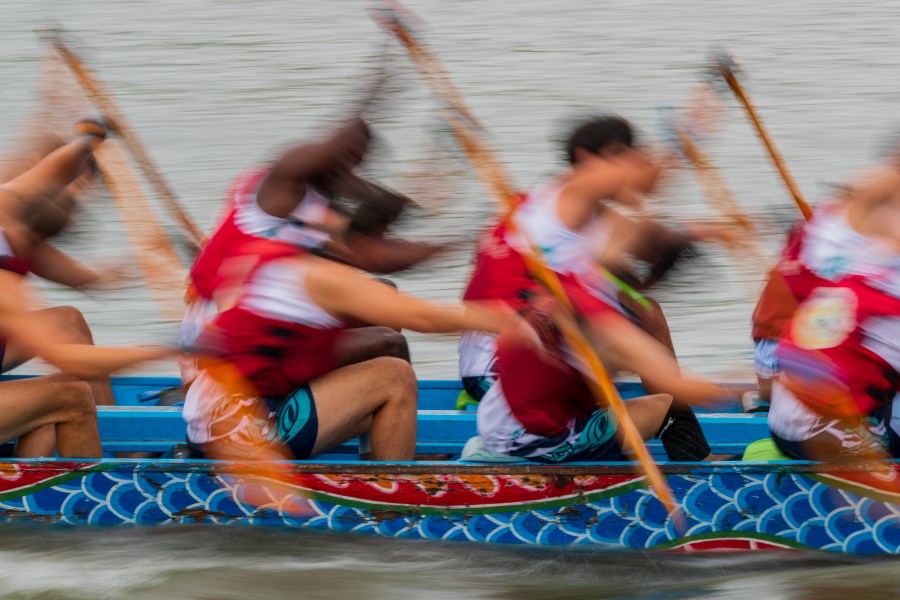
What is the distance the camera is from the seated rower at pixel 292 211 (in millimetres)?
4082

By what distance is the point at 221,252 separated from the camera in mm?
4223

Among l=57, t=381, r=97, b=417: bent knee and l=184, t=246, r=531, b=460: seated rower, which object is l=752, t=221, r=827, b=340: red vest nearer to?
l=184, t=246, r=531, b=460: seated rower

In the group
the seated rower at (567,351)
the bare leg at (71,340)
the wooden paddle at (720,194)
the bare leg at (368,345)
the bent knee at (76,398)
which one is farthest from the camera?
the wooden paddle at (720,194)

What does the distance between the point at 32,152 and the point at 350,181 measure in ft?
5.10

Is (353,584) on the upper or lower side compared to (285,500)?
lower

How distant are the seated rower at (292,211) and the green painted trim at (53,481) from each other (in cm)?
48

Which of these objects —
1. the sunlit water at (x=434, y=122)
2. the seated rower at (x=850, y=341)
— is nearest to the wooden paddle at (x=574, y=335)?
the sunlit water at (x=434, y=122)

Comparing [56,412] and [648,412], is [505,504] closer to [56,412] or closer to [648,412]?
[648,412]

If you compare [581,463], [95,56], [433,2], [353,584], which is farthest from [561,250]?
[433,2]

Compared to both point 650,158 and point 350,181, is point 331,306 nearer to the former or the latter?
point 350,181

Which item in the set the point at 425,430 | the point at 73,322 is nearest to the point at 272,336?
the point at 425,430

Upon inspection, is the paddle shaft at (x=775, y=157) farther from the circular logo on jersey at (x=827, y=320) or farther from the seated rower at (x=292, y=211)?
the seated rower at (x=292, y=211)

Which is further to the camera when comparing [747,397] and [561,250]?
[747,397]

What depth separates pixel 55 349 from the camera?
13.2 ft
